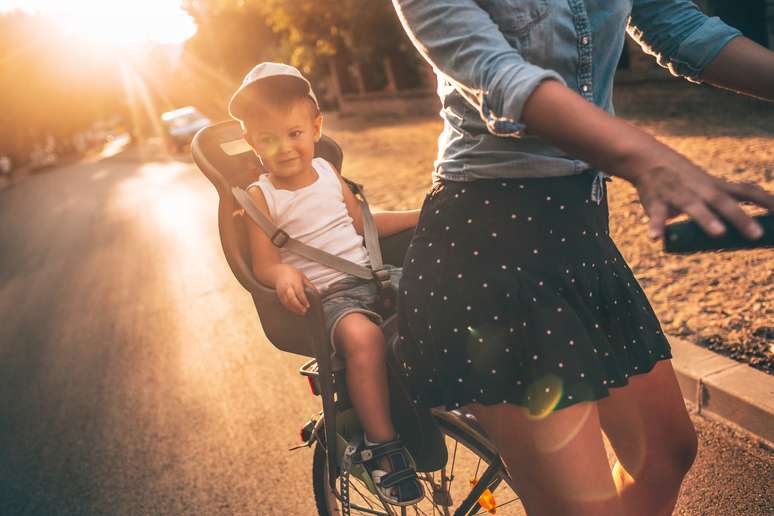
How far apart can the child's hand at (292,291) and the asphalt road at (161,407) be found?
1.55m

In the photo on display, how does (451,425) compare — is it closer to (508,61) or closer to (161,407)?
(508,61)

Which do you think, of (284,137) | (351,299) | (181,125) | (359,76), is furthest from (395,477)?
(181,125)

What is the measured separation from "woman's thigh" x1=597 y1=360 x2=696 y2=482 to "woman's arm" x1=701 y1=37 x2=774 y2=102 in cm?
67

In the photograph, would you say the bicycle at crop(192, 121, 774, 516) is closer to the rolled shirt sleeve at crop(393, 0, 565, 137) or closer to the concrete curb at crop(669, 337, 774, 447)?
the rolled shirt sleeve at crop(393, 0, 565, 137)

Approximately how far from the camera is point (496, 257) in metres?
1.42

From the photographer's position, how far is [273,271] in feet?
7.24

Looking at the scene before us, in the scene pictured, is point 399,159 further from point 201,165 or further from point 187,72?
point 187,72

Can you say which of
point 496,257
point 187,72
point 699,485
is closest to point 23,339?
point 699,485

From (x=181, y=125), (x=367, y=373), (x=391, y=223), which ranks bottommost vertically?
(x=181, y=125)

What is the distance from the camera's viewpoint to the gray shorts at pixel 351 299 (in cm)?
218

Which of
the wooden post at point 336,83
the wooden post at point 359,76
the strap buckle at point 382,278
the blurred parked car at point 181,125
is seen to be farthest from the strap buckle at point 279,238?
the wooden post at point 336,83

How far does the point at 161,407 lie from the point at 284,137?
10.00 feet

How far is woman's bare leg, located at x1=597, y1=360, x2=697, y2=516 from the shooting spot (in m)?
1.70

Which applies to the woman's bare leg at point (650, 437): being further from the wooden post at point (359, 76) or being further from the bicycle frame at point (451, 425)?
the wooden post at point (359, 76)
